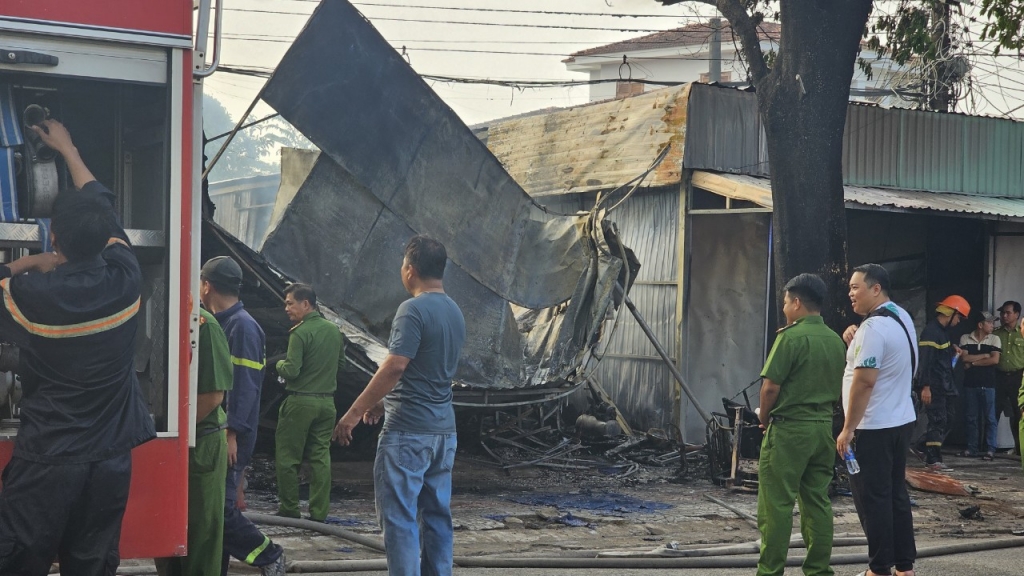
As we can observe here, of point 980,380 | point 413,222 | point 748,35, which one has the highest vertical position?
point 748,35

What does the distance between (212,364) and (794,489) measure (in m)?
3.14

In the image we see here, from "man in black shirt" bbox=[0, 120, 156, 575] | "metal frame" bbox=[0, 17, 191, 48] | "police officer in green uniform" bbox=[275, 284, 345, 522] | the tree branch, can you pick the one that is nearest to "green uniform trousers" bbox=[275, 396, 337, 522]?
"police officer in green uniform" bbox=[275, 284, 345, 522]

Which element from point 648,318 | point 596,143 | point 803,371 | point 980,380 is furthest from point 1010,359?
point 803,371

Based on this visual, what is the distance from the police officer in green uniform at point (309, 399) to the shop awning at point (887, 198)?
550cm

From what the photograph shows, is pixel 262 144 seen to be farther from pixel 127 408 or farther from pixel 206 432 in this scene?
pixel 127 408

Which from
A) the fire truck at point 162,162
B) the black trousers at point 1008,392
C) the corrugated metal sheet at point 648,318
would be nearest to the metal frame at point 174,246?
the fire truck at point 162,162

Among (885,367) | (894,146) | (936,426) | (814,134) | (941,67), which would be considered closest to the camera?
(885,367)

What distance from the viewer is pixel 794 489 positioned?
19.7 ft

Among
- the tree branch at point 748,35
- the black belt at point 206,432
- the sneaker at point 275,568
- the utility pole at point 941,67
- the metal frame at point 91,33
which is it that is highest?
the utility pole at point 941,67

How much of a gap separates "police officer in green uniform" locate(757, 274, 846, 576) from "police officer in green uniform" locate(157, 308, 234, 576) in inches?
113

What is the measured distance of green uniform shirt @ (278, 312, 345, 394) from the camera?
26.8 ft

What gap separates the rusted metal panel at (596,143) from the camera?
42.6 ft

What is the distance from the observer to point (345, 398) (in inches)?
413

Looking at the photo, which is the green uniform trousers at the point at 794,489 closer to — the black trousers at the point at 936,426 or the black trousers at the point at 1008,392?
the black trousers at the point at 936,426
